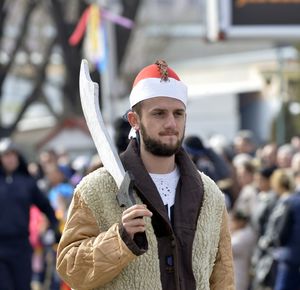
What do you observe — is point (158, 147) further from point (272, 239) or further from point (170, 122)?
point (272, 239)

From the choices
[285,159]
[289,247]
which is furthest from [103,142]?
[285,159]

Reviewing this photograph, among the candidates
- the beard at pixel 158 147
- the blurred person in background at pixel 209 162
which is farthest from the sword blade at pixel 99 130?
the blurred person in background at pixel 209 162

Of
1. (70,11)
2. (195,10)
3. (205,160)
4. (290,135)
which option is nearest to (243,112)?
(70,11)

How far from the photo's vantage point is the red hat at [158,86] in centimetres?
494

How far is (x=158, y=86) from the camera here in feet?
16.2

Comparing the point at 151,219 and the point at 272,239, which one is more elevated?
the point at 151,219

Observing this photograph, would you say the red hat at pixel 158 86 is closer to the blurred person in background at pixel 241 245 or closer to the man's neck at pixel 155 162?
the man's neck at pixel 155 162

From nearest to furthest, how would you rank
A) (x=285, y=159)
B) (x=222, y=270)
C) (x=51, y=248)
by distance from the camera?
(x=222, y=270), (x=51, y=248), (x=285, y=159)

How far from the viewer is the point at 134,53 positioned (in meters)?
38.2

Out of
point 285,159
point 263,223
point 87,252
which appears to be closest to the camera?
point 87,252

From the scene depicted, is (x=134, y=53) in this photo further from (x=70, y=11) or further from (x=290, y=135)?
(x=290, y=135)

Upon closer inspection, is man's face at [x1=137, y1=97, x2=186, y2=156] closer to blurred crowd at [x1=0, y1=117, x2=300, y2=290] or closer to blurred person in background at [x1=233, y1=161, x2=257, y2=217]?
blurred crowd at [x1=0, y1=117, x2=300, y2=290]

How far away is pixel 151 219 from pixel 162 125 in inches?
14.4

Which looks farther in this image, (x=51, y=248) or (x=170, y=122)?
(x=51, y=248)
